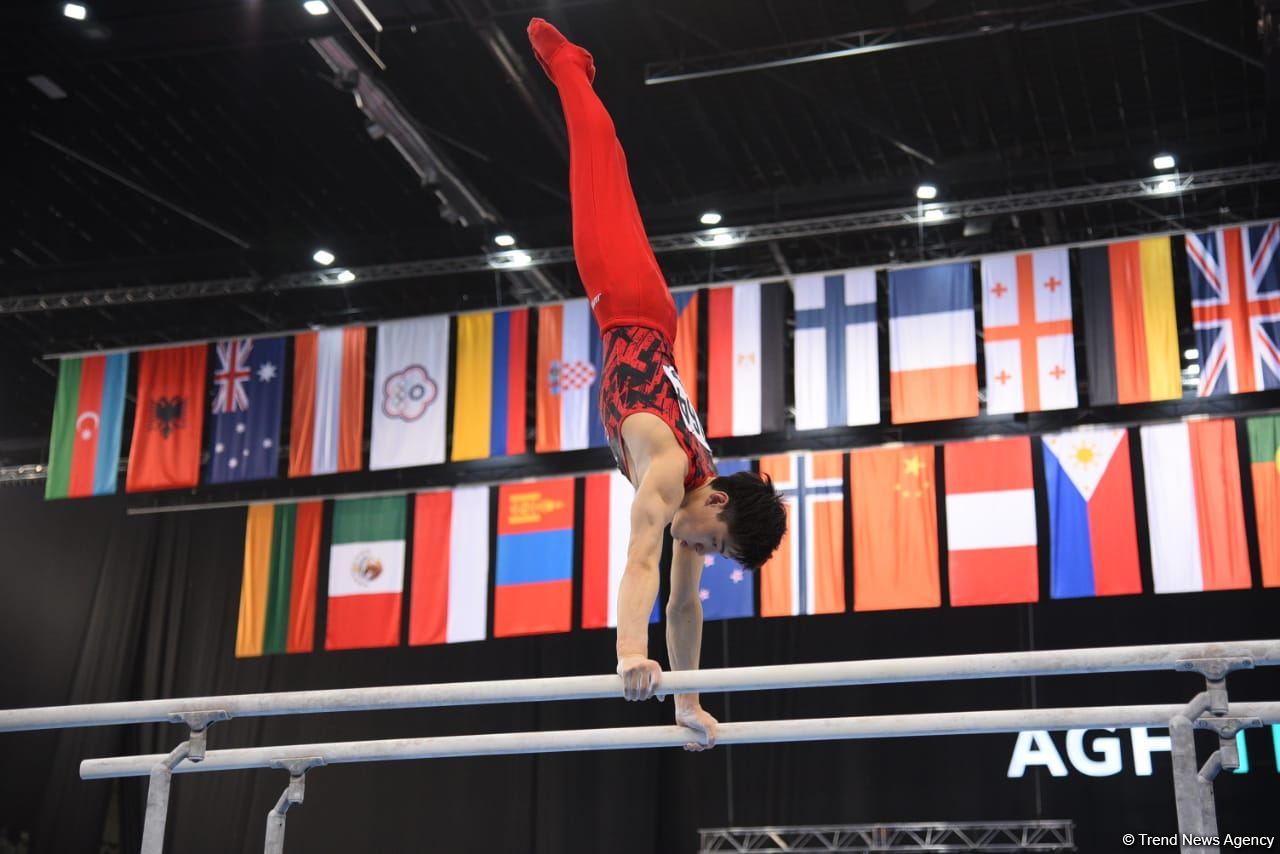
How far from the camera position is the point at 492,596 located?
1159 centimetres

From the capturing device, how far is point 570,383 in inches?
464

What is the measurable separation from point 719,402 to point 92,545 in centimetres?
772

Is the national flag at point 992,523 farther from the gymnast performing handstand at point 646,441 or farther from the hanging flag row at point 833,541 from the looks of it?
the gymnast performing handstand at point 646,441

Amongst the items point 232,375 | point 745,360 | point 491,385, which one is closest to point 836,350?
point 745,360

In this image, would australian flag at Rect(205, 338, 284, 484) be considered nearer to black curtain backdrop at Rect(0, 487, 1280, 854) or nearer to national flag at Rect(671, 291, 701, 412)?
black curtain backdrop at Rect(0, 487, 1280, 854)

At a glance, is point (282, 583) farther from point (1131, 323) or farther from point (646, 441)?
point (646, 441)

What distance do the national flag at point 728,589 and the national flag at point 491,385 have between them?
2.07 meters

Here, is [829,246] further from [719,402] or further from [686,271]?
[719,402]

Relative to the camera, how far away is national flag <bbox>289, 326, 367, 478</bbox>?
12.2 m

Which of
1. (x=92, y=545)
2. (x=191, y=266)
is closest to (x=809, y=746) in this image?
(x=191, y=266)

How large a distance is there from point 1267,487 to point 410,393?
23.8 feet

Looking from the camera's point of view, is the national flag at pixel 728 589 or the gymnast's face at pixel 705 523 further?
the national flag at pixel 728 589

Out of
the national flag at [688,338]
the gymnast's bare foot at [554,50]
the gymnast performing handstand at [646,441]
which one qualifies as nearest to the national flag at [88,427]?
the national flag at [688,338]

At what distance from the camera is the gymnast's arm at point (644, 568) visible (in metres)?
3.71
